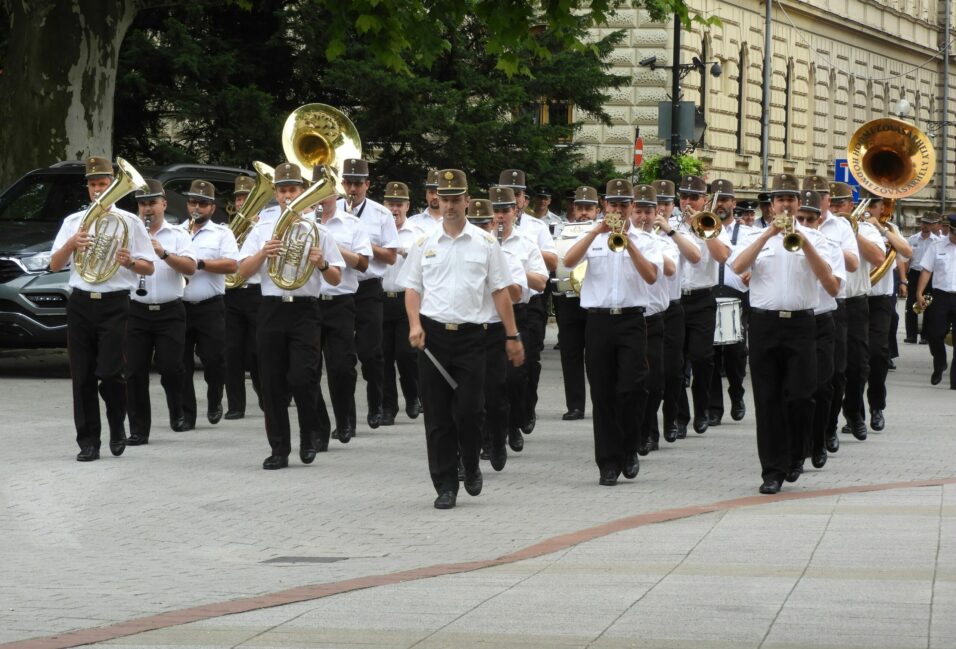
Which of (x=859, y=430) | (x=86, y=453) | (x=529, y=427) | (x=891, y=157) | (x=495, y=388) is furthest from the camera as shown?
(x=891, y=157)

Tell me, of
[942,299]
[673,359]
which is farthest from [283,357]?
[942,299]

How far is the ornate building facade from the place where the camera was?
39.9 meters

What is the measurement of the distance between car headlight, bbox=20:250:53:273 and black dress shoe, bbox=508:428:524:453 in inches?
279

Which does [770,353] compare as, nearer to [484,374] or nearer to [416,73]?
[484,374]

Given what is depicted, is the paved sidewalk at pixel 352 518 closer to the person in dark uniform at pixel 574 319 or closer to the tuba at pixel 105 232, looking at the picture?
the person in dark uniform at pixel 574 319

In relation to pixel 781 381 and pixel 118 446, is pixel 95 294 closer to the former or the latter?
pixel 118 446

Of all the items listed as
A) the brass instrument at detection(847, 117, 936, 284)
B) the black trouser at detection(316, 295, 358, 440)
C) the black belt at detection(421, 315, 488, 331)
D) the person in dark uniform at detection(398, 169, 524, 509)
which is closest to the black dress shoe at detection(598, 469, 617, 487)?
the person in dark uniform at detection(398, 169, 524, 509)

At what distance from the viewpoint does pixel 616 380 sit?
41.9 ft

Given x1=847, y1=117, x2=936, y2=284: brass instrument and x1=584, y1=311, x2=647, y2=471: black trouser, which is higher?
x1=847, y1=117, x2=936, y2=284: brass instrument

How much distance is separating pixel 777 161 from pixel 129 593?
1695 inches

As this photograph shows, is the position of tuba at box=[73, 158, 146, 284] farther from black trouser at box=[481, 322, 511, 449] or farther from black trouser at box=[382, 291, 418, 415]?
black trouser at box=[382, 291, 418, 415]

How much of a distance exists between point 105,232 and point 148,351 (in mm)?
1709

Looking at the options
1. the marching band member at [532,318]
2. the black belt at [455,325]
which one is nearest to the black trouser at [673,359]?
the marching band member at [532,318]

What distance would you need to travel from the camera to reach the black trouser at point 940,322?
22.1 m
